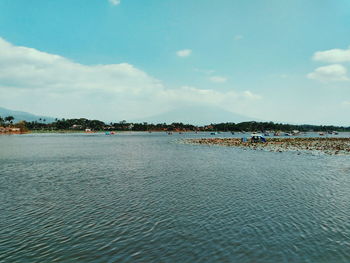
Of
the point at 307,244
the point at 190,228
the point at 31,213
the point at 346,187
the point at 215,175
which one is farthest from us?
the point at 215,175

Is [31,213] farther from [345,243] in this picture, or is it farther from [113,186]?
[345,243]

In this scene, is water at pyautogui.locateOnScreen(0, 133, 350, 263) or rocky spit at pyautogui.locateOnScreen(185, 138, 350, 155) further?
rocky spit at pyautogui.locateOnScreen(185, 138, 350, 155)

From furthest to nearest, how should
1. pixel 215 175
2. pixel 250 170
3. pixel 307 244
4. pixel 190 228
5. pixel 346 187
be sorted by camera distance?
pixel 250 170 → pixel 215 175 → pixel 346 187 → pixel 190 228 → pixel 307 244

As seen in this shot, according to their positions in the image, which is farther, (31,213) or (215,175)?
(215,175)

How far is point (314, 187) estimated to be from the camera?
27.5 metres

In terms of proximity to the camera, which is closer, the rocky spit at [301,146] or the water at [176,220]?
the water at [176,220]

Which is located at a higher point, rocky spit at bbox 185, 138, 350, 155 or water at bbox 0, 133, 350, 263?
rocky spit at bbox 185, 138, 350, 155

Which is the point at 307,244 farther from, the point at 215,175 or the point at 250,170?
the point at 250,170

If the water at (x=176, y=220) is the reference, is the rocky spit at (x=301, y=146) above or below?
above

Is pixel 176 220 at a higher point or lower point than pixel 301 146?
lower

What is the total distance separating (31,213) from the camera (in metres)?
19.5

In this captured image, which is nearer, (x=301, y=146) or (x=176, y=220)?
(x=176, y=220)

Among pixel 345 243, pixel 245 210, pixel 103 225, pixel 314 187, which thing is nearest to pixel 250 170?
pixel 314 187

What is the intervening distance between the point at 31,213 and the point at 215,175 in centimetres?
2353
